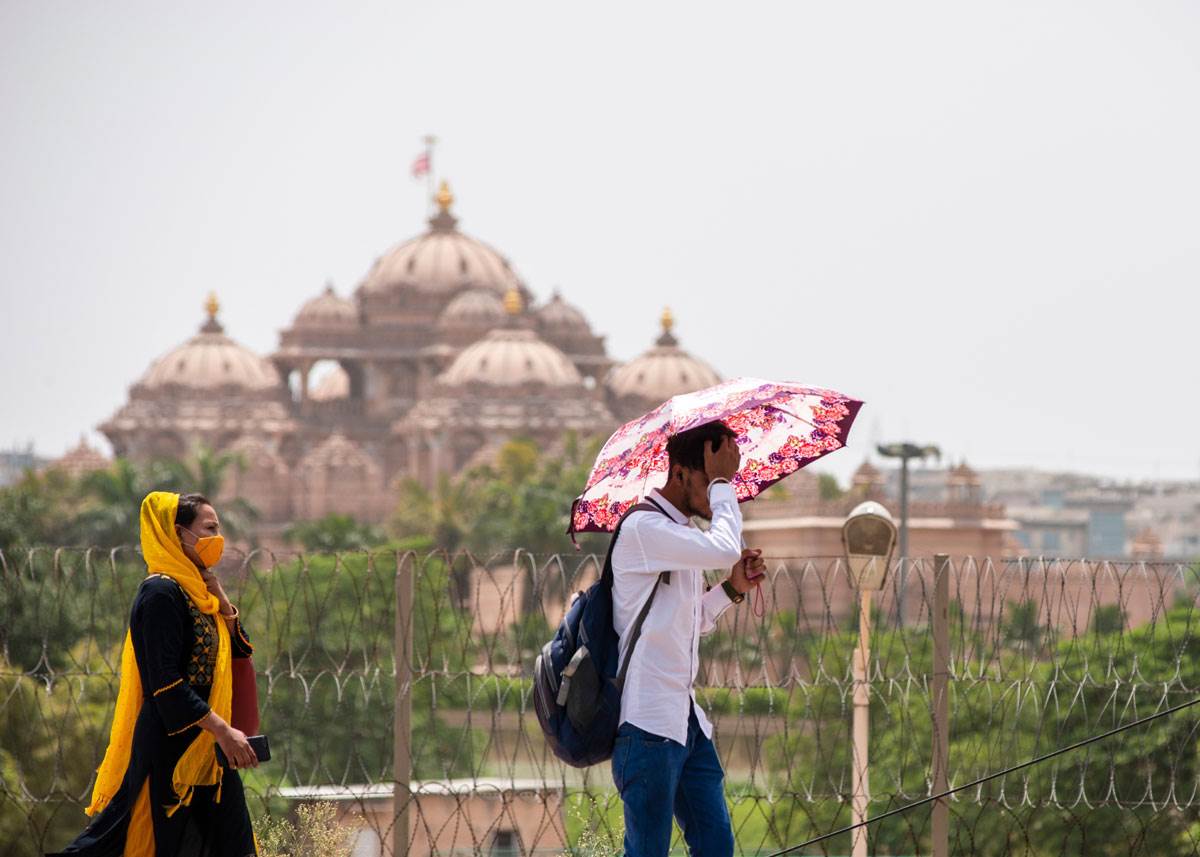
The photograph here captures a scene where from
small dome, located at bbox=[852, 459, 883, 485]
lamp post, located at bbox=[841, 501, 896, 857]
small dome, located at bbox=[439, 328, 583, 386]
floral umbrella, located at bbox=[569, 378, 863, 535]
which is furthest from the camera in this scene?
small dome, located at bbox=[439, 328, 583, 386]

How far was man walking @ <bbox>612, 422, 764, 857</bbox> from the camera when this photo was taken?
624 cm

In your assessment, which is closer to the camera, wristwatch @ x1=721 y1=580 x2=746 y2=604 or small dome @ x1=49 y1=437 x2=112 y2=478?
wristwatch @ x1=721 y1=580 x2=746 y2=604

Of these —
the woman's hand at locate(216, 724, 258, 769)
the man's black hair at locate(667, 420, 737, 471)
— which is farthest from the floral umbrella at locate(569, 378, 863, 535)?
the woman's hand at locate(216, 724, 258, 769)

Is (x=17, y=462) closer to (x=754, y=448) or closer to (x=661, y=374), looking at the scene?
(x=661, y=374)

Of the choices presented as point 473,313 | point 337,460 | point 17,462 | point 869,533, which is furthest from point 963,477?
point 17,462

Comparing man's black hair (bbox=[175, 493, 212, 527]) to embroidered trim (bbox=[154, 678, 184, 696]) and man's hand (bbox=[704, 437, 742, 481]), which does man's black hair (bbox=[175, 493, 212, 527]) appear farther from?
man's hand (bbox=[704, 437, 742, 481])

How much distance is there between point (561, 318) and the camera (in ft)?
342

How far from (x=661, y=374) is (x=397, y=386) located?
1163 centimetres

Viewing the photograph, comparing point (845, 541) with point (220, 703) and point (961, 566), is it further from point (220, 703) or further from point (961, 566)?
point (220, 703)

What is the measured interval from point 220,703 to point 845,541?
3089 mm

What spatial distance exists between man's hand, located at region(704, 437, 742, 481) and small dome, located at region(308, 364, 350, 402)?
10304 centimetres

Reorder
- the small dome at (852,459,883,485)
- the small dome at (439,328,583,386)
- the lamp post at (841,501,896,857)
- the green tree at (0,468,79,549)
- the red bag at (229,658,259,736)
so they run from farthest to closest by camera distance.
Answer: the small dome at (439,328,583,386)
the small dome at (852,459,883,485)
the green tree at (0,468,79,549)
the lamp post at (841,501,896,857)
the red bag at (229,658,259,736)

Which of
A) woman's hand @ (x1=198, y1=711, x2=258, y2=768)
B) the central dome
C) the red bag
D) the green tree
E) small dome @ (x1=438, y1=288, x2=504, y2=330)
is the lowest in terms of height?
woman's hand @ (x1=198, y1=711, x2=258, y2=768)

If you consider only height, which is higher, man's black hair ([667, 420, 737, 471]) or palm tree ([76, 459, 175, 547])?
palm tree ([76, 459, 175, 547])
